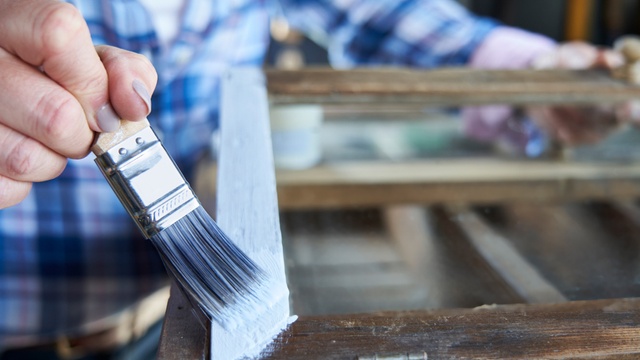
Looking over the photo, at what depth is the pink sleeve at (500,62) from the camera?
819mm

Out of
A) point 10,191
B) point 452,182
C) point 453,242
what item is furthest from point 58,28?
point 452,182

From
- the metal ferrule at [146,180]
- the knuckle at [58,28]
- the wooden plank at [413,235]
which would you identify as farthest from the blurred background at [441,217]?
the knuckle at [58,28]

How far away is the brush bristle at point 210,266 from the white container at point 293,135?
12.6 inches

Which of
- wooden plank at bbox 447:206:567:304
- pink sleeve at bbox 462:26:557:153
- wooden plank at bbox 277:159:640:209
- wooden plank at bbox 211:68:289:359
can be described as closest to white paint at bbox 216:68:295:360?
wooden plank at bbox 211:68:289:359

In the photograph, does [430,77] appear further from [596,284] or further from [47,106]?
[47,106]

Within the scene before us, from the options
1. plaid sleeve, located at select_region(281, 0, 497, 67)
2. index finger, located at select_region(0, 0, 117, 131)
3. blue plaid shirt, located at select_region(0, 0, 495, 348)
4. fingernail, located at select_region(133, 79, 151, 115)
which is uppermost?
plaid sleeve, located at select_region(281, 0, 497, 67)

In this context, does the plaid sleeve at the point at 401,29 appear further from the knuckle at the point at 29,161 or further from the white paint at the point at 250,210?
the knuckle at the point at 29,161

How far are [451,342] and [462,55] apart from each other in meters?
0.79

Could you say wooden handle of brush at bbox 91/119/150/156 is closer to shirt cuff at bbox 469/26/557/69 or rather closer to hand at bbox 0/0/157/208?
hand at bbox 0/0/157/208

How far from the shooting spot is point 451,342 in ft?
1.15

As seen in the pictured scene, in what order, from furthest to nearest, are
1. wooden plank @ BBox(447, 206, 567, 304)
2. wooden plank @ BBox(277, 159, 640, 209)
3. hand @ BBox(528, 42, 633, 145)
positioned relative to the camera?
hand @ BBox(528, 42, 633, 145), wooden plank @ BBox(277, 159, 640, 209), wooden plank @ BBox(447, 206, 567, 304)

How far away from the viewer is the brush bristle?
0.37 meters

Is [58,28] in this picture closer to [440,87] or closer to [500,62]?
[440,87]

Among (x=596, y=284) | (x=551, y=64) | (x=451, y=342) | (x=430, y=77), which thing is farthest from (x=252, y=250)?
(x=551, y=64)
